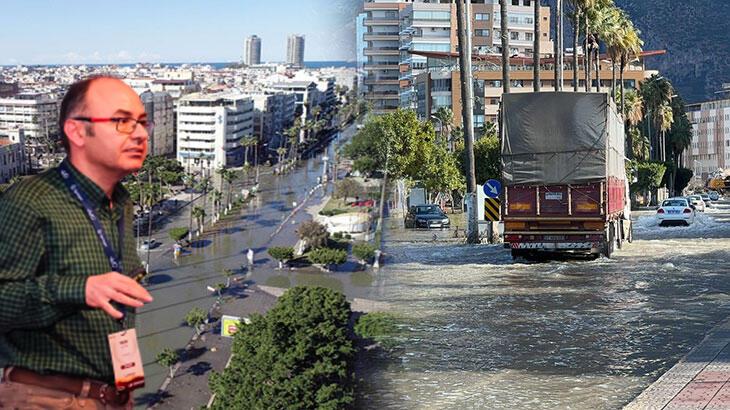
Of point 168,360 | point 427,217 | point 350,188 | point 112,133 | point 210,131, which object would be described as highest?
point 210,131

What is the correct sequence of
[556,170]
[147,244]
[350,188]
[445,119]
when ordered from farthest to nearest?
[147,244] → [350,188] → [445,119] → [556,170]

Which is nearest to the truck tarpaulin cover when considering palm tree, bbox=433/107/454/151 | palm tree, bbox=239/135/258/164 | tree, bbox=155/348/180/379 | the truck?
the truck

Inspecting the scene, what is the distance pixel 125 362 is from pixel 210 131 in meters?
137

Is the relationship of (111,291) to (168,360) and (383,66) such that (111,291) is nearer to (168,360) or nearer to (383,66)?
(383,66)

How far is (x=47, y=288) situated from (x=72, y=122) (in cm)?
32

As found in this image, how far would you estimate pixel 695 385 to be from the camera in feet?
25.5

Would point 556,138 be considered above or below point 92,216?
above

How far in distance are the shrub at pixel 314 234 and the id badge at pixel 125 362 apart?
213ft

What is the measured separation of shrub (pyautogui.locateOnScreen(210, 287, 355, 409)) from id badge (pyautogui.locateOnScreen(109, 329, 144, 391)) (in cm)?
2262

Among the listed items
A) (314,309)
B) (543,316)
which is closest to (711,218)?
(314,309)

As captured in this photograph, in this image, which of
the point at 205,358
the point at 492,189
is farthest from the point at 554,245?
the point at 205,358

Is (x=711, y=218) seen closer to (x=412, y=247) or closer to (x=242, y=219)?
Result: (x=412, y=247)

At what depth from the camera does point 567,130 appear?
16.0 metres

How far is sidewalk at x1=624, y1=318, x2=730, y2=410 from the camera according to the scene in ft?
24.0
